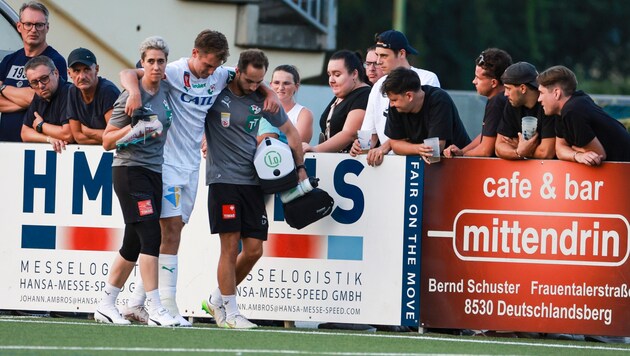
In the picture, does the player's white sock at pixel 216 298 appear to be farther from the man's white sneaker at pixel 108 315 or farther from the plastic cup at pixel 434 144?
the plastic cup at pixel 434 144

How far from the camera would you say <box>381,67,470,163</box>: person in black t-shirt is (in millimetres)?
10789

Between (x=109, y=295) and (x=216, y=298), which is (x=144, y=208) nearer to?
(x=109, y=295)

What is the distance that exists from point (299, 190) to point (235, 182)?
0.48m

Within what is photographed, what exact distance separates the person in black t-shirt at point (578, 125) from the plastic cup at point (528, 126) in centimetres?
15

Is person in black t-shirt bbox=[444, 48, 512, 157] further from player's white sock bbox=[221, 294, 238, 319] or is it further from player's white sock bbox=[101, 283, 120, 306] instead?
player's white sock bbox=[101, 283, 120, 306]

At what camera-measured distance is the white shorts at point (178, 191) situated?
10.7 m

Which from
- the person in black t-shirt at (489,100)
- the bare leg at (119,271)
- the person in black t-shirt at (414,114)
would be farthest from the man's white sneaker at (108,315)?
the person in black t-shirt at (489,100)

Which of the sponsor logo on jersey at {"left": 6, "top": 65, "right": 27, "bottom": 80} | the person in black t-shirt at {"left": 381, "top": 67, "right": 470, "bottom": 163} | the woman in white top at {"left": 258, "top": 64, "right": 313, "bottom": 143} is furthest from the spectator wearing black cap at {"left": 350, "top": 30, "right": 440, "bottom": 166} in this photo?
the sponsor logo on jersey at {"left": 6, "top": 65, "right": 27, "bottom": 80}

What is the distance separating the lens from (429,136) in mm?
10938

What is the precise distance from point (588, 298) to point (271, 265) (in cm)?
238

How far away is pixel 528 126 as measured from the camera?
422 inches

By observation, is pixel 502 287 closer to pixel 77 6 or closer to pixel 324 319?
pixel 324 319

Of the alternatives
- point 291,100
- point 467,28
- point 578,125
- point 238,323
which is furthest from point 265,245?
point 467,28

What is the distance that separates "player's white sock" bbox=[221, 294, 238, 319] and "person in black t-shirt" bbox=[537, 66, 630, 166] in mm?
2598
